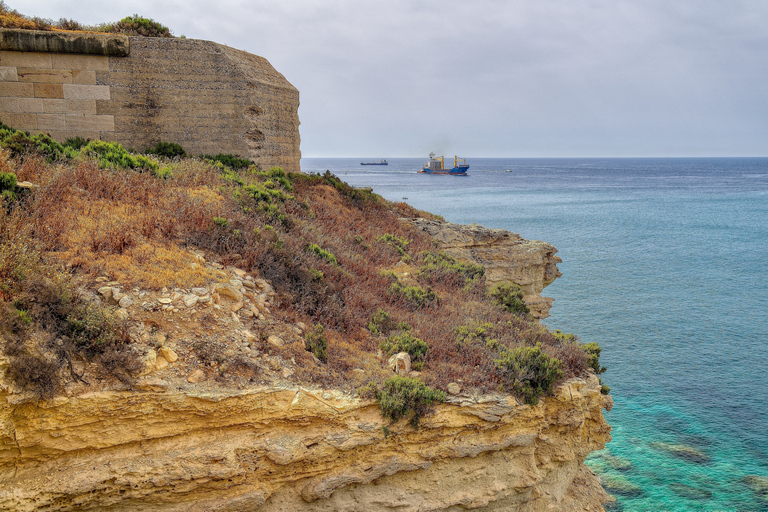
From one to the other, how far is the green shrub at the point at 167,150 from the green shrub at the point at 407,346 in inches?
335

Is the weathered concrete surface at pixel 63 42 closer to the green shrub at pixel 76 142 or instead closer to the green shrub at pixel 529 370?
the green shrub at pixel 76 142

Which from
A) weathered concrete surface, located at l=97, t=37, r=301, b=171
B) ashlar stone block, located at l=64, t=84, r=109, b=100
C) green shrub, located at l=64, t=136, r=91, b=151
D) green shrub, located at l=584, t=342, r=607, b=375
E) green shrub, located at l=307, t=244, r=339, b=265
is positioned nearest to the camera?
green shrub, located at l=584, t=342, r=607, b=375

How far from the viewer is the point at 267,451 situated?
650 cm

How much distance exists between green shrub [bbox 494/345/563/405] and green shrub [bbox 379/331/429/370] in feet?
3.96

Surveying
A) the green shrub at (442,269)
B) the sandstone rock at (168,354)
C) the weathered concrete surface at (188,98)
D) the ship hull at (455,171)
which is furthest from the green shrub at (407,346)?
the ship hull at (455,171)

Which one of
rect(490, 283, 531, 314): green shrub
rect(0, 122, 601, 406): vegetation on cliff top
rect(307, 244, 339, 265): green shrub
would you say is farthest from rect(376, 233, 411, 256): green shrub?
rect(307, 244, 339, 265): green shrub

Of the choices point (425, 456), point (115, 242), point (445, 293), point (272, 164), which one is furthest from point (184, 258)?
point (272, 164)

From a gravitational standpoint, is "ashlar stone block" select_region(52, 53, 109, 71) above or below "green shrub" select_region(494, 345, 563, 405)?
above

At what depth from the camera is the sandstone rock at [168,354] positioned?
6.43 metres

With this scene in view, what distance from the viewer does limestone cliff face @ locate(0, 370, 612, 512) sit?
570 cm

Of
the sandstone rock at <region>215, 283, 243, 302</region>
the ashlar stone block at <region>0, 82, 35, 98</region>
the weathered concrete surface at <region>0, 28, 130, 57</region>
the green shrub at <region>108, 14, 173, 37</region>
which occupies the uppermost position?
the green shrub at <region>108, 14, 173, 37</region>

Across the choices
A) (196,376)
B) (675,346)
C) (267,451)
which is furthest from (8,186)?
(675,346)

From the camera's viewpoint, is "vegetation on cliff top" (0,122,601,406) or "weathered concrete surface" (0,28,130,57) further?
"weathered concrete surface" (0,28,130,57)

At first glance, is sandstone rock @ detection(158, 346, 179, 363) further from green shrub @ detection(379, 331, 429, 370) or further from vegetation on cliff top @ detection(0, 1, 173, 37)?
vegetation on cliff top @ detection(0, 1, 173, 37)
